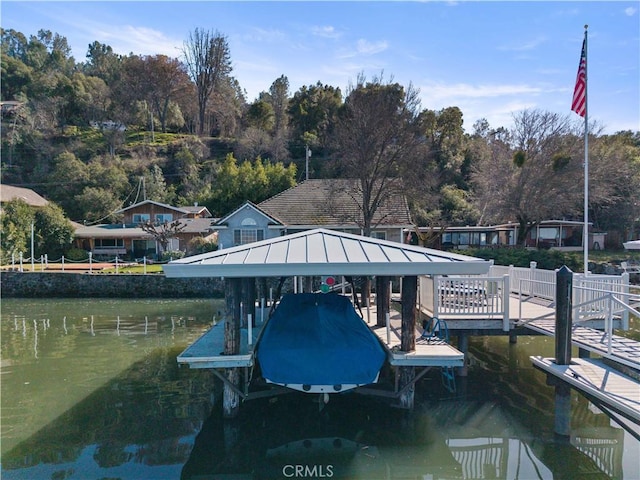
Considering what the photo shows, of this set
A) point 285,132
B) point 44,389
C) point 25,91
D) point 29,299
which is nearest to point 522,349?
point 44,389

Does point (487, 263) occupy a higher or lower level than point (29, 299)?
higher

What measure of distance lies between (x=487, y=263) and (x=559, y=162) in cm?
2864

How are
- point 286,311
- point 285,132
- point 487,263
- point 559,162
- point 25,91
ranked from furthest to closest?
1. point 25,91
2. point 285,132
3. point 559,162
4. point 286,311
5. point 487,263

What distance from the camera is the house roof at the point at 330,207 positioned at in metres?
24.5

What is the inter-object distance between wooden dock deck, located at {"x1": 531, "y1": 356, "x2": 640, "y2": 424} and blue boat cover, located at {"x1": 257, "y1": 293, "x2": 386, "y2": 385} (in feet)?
10.3

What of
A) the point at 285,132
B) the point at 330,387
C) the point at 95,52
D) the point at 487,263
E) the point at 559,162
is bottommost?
the point at 330,387

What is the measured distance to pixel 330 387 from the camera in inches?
288

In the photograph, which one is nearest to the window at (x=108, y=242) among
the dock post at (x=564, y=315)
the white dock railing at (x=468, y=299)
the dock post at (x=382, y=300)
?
A: the dock post at (x=382, y=300)

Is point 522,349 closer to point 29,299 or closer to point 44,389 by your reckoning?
point 44,389

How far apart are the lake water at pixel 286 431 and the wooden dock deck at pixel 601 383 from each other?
1.18 m

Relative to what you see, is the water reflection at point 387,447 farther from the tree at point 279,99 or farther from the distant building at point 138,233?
the tree at point 279,99

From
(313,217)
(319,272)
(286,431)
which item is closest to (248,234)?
(313,217)

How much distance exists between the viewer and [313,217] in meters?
25.0

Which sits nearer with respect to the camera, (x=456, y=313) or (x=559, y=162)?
(x=456, y=313)
